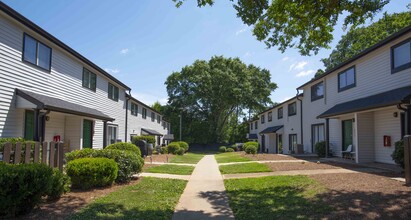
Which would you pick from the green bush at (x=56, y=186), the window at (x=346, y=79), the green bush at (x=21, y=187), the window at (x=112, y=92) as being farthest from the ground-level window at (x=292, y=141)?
the green bush at (x=21, y=187)

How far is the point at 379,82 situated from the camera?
51.2 feet

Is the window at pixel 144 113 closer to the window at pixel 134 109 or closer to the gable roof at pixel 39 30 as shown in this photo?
the window at pixel 134 109

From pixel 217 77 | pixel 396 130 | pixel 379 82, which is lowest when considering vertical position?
pixel 396 130

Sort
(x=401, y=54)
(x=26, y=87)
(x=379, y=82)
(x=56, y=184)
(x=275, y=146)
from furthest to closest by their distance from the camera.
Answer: (x=275, y=146)
(x=379, y=82)
(x=401, y=54)
(x=26, y=87)
(x=56, y=184)

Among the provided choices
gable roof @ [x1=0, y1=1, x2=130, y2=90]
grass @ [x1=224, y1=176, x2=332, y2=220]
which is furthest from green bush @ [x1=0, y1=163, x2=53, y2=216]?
gable roof @ [x1=0, y1=1, x2=130, y2=90]

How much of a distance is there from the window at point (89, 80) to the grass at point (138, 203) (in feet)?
31.9

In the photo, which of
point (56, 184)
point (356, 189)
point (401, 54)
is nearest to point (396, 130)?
point (401, 54)

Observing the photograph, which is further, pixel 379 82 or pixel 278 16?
pixel 379 82

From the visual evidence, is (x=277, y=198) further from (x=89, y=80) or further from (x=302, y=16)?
(x=89, y=80)

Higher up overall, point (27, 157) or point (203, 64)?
point (203, 64)

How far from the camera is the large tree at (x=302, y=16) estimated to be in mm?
9695

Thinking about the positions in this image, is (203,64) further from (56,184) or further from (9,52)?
(56,184)

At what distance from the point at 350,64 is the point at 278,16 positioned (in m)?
10.3

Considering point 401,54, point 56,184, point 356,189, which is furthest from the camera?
point 401,54
